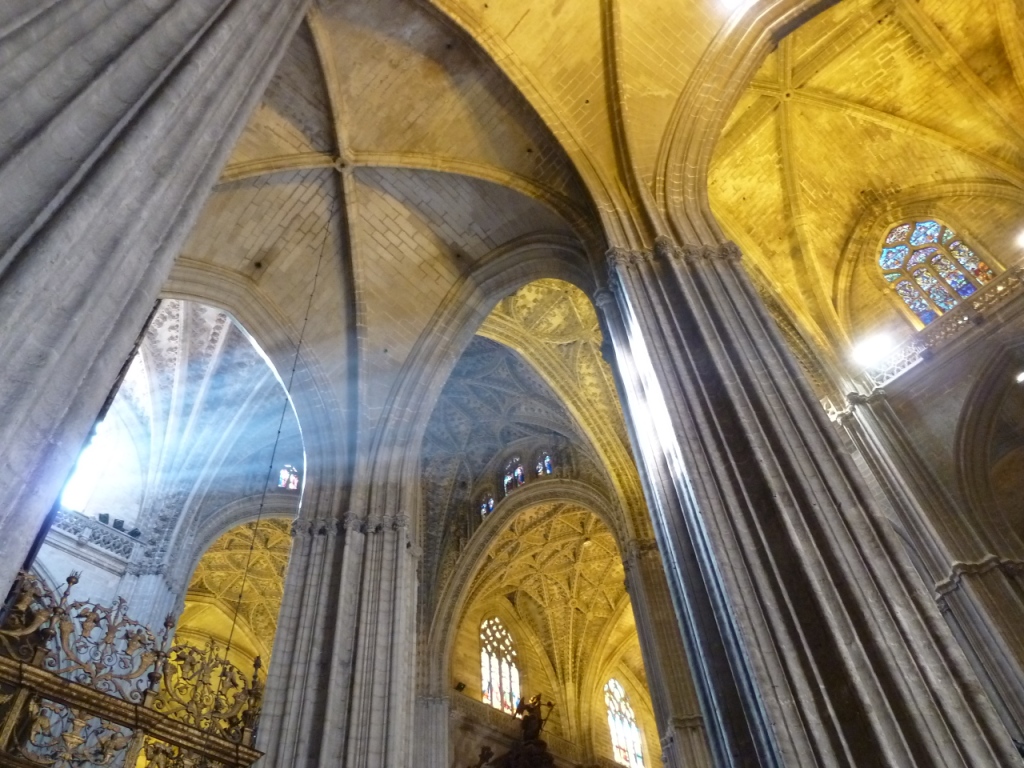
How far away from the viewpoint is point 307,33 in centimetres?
952

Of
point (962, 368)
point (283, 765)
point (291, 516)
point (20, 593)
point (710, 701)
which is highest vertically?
point (291, 516)

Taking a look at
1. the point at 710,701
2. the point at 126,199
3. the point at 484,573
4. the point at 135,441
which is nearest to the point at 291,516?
the point at 135,441

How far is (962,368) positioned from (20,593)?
12.8 meters

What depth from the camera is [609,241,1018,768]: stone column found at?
4.16 meters

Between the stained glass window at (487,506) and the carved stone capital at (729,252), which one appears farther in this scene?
the stained glass window at (487,506)

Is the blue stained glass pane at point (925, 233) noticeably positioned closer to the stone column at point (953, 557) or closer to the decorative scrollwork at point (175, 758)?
the stone column at point (953, 557)

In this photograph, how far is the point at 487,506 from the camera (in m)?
18.2

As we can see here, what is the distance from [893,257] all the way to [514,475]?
9.61 metres

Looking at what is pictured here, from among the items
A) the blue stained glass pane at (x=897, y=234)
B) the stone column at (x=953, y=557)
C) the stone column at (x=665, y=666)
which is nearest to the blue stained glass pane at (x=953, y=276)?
the blue stained glass pane at (x=897, y=234)

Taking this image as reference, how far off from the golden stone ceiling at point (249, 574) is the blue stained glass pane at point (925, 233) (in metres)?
15.0

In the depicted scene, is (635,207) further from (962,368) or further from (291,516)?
(291,516)

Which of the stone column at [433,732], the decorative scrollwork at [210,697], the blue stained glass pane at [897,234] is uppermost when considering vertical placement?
the blue stained glass pane at [897,234]

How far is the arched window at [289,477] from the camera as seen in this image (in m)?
16.5

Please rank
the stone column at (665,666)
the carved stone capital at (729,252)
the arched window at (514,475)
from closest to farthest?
the carved stone capital at (729,252) < the stone column at (665,666) < the arched window at (514,475)
